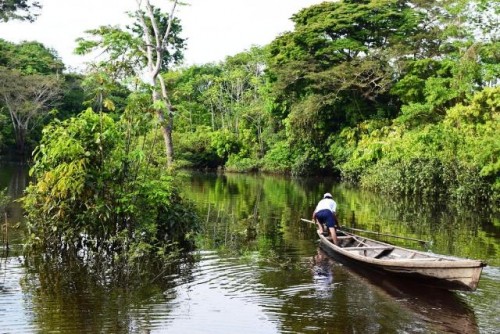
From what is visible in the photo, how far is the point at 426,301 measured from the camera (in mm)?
8672

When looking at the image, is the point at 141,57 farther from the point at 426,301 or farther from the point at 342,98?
the point at 342,98

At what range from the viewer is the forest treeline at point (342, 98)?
→ 81.7 ft

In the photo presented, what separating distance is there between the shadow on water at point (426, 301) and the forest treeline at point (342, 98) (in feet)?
16.7

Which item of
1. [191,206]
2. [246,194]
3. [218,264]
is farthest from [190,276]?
[246,194]

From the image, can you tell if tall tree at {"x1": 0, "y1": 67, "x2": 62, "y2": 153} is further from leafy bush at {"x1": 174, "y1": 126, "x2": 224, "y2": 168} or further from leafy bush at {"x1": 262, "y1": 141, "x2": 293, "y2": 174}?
leafy bush at {"x1": 262, "y1": 141, "x2": 293, "y2": 174}

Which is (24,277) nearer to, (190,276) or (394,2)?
(190,276)

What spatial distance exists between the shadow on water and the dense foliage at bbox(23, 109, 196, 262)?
3903 mm

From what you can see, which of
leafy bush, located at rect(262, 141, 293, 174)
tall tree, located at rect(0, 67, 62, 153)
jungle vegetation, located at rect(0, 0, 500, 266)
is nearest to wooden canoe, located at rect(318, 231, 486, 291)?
jungle vegetation, located at rect(0, 0, 500, 266)

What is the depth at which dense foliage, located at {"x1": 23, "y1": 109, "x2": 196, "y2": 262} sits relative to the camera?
385 inches

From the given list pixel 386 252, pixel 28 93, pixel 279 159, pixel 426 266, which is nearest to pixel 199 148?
pixel 279 159

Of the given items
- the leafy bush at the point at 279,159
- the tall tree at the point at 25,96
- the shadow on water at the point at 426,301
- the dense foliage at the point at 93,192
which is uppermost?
the tall tree at the point at 25,96

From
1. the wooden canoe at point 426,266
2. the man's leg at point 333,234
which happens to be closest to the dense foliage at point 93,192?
the wooden canoe at point 426,266

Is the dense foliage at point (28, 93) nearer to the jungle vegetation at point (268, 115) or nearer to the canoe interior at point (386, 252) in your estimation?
the jungle vegetation at point (268, 115)

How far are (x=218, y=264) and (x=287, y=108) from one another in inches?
1260
